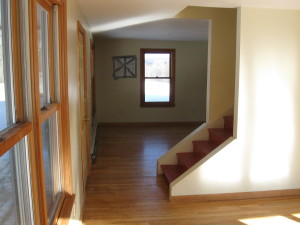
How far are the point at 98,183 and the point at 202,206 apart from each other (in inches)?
56.4

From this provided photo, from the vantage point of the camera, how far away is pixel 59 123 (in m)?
1.98

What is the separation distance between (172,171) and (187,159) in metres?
0.28

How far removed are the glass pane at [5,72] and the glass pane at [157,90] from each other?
6562mm

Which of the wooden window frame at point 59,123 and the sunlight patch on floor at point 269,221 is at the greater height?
the wooden window frame at point 59,123

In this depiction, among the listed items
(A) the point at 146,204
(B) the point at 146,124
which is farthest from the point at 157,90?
(A) the point at 146,204

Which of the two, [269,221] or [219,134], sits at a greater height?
[219,134]

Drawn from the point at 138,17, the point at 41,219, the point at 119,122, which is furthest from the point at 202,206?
the point at 119,122

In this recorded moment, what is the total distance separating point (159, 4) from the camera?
3.10m

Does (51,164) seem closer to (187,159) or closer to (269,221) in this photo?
(269,221)

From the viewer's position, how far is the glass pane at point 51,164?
1729 millimetres

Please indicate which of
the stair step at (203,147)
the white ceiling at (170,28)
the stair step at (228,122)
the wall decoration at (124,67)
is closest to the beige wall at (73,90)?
the stair step at (203,147)

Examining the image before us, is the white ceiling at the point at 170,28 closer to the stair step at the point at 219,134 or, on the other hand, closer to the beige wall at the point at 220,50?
the beige wall at the point at 220,50

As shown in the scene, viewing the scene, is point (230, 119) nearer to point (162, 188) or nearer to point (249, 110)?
point (249, 110)

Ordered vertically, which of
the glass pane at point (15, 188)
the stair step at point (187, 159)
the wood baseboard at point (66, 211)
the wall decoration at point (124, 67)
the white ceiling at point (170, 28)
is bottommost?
the stair step at point (187, 159)
